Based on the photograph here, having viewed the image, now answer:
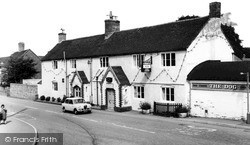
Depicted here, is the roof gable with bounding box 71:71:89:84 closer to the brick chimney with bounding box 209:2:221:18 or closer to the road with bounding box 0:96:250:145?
the road with bounding box 0:96:250:145

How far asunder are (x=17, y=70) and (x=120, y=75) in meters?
33.7

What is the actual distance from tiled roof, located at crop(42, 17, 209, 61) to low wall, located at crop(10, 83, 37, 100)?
9.72 meters

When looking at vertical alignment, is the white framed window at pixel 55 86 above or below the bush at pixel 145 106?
above

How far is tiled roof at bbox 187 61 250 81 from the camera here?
20953 mm

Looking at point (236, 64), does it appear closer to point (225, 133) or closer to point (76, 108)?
point (225, 133)

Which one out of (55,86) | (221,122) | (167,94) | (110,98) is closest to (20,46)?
(55,86)

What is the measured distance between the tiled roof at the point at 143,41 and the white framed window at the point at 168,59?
63cm

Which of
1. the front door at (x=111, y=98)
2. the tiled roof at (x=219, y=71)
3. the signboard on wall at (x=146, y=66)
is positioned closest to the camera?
the tiled roof at (x=219, y=71)

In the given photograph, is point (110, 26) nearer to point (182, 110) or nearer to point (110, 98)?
point (110, 98)

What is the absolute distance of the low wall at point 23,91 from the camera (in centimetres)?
4688

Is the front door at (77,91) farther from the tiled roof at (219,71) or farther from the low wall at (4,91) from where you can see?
the low wall at (4,91)

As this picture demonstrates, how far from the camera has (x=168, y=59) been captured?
1002 inches

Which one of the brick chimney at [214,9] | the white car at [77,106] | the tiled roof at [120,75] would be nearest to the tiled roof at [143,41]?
the brick chimney at [214,9]

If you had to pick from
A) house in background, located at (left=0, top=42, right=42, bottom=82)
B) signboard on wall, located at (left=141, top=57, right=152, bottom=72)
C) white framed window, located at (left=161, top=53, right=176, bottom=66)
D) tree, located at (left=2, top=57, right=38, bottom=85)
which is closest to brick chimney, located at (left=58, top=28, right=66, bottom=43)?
tree, located at (left=2, top=57, right=38, bottom=85)
